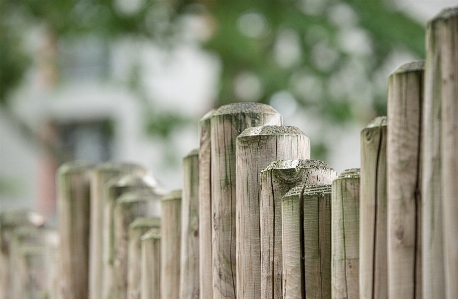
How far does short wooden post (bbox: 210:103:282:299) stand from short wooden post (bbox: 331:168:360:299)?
18.2 inches

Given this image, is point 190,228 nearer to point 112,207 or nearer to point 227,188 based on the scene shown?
point 227,188

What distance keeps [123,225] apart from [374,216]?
1.33 metres

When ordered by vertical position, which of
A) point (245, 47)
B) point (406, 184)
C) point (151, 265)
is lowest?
point (151, 265)

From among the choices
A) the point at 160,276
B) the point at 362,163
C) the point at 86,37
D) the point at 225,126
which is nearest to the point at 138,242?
the point at 160,276

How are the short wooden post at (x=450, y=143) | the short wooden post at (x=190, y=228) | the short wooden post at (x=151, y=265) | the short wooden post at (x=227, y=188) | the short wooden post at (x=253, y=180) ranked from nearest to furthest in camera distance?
1. the short wooden post at (x=450, y=143)
2. the short wooden post at (x=253, y=180)
3. the short wooden post at (x=227, y=188)
4. the short wooden post at (x=190, y=228)
5. the short wooden post at (x=151, y=265)

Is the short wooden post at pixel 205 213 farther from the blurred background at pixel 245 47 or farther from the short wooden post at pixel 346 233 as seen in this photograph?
the blurred background at pixel 245 47

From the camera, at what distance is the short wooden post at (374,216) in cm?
172

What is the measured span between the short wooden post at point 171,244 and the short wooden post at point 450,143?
45.5 inches

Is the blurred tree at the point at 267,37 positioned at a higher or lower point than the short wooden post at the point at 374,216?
higher

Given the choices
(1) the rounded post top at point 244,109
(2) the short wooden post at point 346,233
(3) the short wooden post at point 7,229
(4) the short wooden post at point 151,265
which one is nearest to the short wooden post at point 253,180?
(1) the rounded post top at point 244,109

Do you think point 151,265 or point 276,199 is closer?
point 276,199

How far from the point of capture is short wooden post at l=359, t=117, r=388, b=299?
1.72m

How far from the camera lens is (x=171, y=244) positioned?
2.57 meters

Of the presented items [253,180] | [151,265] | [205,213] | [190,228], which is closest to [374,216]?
[253,180]
